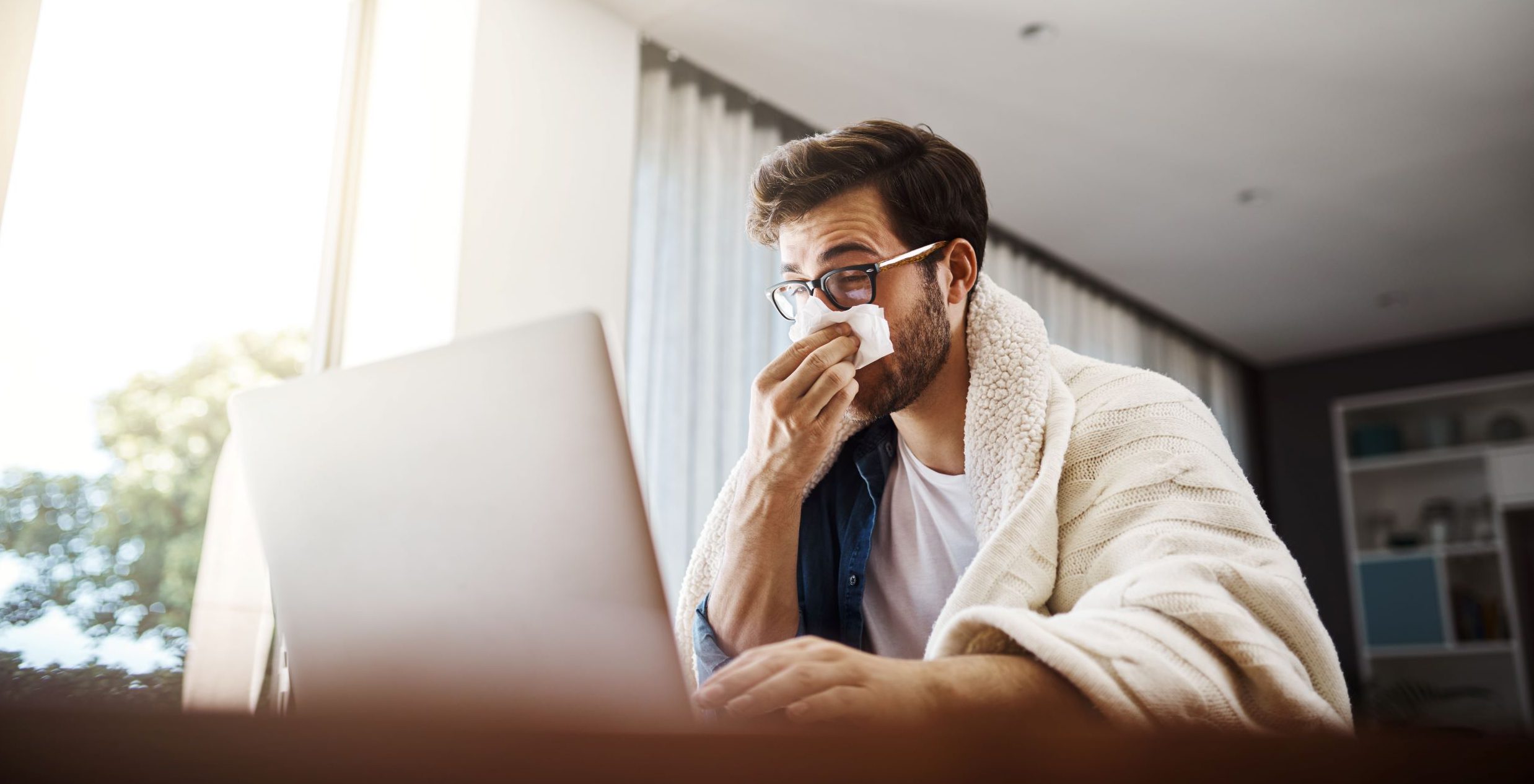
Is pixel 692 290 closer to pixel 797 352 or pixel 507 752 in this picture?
pixel 797 352

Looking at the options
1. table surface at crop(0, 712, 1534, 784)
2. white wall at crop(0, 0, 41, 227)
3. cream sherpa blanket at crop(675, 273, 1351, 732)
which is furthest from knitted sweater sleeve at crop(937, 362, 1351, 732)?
white wall at crop(0, 0, 41, 227)

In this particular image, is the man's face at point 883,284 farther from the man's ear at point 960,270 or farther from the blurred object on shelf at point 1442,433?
the blurred object on shelf at point 1442,433

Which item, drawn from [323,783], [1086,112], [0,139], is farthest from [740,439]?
[323,783]

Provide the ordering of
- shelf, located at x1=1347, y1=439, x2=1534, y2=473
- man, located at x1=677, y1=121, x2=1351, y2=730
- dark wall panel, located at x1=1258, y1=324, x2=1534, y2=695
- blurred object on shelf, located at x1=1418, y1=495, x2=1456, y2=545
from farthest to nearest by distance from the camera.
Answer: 1. dark wall panel, located at x1=1258, y1=324, x2=1534, y2=695
2. blurred object on shelf, located at x1=1418, y1=495, x2=1456, y2=545
3. shelf, located at x1=1347, y1=439, x2=1534, y2=473
4. man, located at x1=677, y1=121, x2=1351, y2=730

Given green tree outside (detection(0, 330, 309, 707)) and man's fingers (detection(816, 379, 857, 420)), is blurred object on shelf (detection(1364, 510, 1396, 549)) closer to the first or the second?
man's fingers (detection(816, 379, 857, 420))

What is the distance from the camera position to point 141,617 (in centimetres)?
213

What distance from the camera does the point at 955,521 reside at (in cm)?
143

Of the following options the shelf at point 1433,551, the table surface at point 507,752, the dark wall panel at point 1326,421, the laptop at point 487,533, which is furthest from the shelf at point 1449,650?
the table surface at point 507,752

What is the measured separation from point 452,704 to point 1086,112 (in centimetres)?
314

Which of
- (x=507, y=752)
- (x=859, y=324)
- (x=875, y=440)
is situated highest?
(x=859, y=324)

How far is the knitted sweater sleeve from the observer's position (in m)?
0.82

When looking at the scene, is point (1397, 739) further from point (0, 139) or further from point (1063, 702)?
point (0, 139)

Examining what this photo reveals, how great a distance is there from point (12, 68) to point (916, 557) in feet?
6.36

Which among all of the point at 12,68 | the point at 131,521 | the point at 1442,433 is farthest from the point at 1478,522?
the point at 12,68
